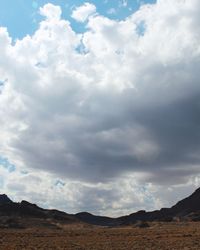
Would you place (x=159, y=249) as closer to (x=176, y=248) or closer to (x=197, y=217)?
(x=176, y=248)

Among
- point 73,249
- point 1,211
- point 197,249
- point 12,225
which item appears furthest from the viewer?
point 1,211

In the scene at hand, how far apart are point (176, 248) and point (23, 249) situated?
15.1 m

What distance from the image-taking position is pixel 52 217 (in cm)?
19962

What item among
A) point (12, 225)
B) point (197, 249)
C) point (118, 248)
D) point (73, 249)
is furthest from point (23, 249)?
point (12, 225)

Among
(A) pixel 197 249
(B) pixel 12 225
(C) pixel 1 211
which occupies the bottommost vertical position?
(A) pixel 197 249

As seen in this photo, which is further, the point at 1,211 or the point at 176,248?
the point at 1,211

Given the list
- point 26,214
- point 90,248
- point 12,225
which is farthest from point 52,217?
point 90,248

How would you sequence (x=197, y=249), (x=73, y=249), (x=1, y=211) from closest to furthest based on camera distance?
(x=197, y=249) < (x=73, y=249) < (x=1, y=211)

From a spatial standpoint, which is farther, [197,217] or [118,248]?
[197,217]

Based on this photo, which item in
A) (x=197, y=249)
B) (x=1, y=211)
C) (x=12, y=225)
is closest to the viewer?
(x=197, y=249)

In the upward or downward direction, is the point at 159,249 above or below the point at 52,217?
below

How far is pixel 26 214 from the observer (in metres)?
193

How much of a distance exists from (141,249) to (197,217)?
532 feet

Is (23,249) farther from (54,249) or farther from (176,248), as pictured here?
(176,248)
